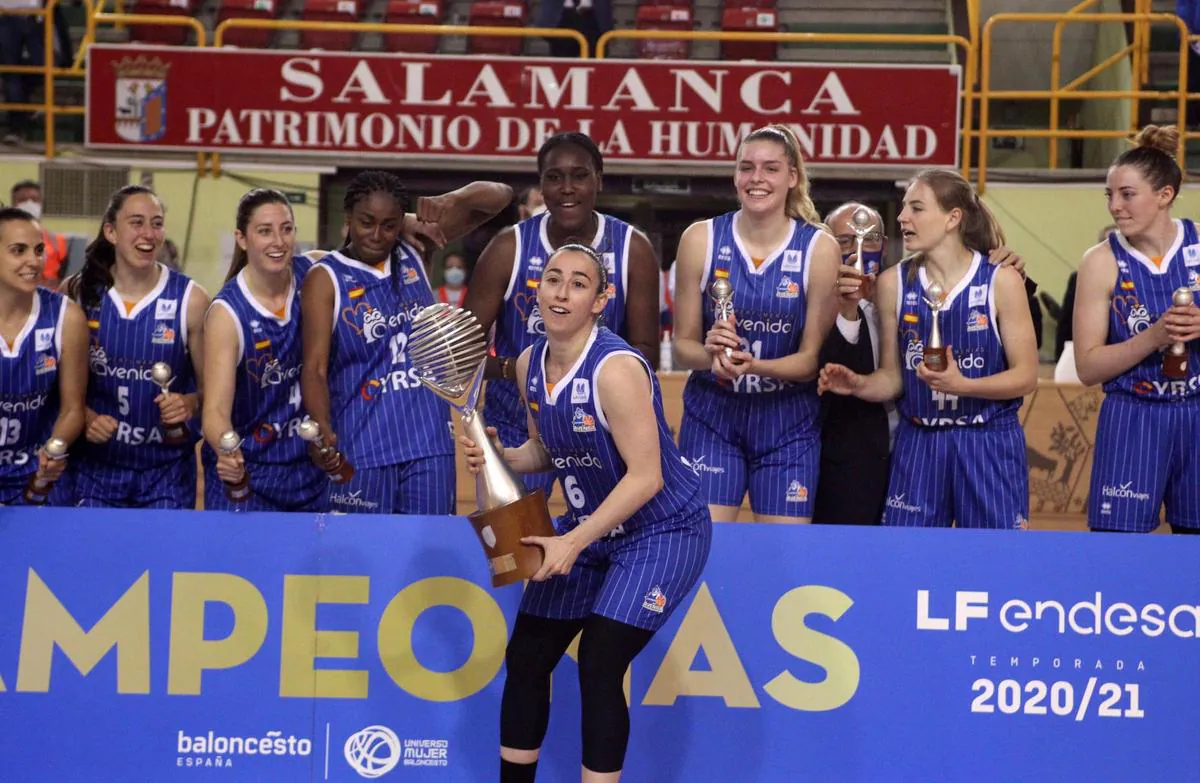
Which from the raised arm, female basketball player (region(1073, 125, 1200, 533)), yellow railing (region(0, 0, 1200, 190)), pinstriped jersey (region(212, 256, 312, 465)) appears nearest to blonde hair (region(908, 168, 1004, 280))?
female basketball player (region(1073, 125, 1200, 533))

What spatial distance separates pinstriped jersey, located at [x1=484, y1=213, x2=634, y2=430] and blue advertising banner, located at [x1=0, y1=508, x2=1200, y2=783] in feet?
2.80

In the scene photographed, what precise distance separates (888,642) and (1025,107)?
39.2 feet

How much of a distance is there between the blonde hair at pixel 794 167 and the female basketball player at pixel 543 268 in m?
0.54

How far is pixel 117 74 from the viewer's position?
1198cm

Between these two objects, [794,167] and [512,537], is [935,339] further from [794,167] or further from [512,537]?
[512,537]

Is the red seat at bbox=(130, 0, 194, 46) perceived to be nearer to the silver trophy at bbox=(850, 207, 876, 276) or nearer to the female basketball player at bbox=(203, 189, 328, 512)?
the female basketball player at bbox=(203, 189, 328, 512)

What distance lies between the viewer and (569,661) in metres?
4.52

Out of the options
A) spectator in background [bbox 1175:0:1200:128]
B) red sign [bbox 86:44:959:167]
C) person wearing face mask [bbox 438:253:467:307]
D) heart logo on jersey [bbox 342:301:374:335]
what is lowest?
heart logo on jersey [bbox 342:301:374:335]

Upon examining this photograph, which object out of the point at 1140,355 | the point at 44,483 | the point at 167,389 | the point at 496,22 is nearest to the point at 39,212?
the point at 496,22

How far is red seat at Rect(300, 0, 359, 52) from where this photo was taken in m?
14.3

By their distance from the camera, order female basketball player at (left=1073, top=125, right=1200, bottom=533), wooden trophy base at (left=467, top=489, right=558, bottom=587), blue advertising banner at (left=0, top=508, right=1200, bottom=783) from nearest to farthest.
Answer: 1. wooden trophy base at (left=467, top=489, right=558, bottom=587)
2. blue advertising banner at (left=0, top=508, right=1200, bottom=783)
3. female basketball player at (left=1073, top=125, right=1200, bottom=533)

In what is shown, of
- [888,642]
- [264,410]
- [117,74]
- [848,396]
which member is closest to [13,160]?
[117,74]

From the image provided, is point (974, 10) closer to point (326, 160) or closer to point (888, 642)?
point (326, 160)

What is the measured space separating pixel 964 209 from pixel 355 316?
226cm
